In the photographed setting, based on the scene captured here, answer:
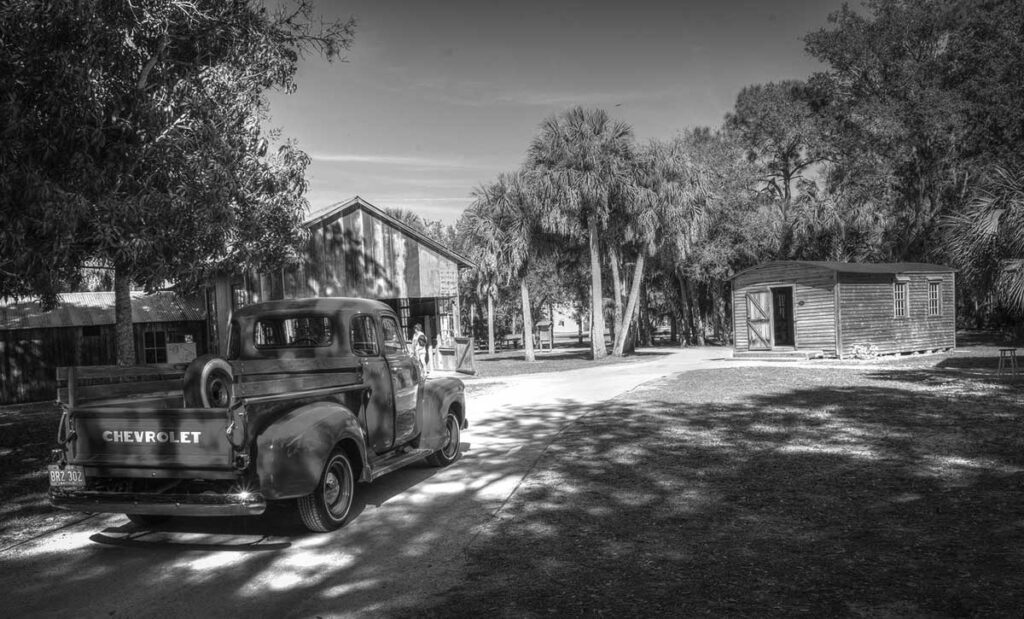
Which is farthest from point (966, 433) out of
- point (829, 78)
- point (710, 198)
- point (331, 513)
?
point (829, 78)

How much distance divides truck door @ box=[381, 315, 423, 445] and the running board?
0.49 feet

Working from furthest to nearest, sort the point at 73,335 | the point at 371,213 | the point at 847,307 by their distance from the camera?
the point at 847,307
the point at 73,335
the point at 371,213

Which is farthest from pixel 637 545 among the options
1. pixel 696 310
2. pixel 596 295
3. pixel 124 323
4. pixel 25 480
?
pixel 696 310

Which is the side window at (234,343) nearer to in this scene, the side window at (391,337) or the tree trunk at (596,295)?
the side window at (391,337)

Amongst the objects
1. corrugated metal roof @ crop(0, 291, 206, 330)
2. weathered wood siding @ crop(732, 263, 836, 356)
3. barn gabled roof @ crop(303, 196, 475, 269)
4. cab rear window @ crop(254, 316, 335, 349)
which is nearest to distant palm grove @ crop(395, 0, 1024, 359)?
weathered wood siding @ crop(732, 263, 836, 356)

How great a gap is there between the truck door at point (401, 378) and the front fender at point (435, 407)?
0.13 m

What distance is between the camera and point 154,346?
2609 cm

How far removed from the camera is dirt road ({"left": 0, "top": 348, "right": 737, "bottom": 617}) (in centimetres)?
470

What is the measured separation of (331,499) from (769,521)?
366 centimetres

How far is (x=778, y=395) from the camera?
15.5 m

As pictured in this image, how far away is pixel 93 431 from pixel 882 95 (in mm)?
43662

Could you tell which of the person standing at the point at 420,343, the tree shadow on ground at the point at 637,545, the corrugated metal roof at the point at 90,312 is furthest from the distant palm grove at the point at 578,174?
the corrugated metal roof at the point at 90,312

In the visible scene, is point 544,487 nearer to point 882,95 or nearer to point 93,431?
point 93,431

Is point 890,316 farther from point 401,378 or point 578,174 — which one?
point 401,378
